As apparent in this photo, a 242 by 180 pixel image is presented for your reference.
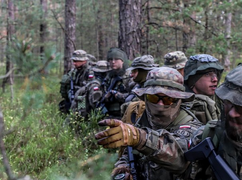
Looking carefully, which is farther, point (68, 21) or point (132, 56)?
point (68, 21)

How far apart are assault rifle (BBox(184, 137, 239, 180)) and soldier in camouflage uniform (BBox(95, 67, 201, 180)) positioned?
0.52ft

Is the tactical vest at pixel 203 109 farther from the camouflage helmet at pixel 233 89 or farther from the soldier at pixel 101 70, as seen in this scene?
the soldier at pixel 101 70

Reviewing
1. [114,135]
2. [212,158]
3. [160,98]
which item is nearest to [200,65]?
[160,98]

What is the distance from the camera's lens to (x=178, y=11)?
25.5 feet

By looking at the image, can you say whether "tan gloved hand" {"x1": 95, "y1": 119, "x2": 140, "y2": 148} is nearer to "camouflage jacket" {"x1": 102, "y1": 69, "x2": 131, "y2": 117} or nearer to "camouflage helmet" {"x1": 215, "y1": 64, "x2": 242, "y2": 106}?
"camouflage helmet" {"x1": 215, "y1": 64, "x2": 242, "y2": 106}

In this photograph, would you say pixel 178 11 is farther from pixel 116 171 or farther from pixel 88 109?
pixel 116 171

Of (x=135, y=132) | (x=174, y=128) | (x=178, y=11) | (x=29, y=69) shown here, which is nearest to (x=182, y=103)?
(x=174, y=128)

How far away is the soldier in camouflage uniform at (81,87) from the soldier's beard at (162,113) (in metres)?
3.71

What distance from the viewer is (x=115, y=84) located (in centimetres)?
579

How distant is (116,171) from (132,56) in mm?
4613

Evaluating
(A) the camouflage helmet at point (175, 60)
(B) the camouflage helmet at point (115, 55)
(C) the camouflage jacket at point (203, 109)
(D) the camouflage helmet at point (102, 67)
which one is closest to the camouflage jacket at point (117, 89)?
(B) the camouflage helmet at point (115, 55)

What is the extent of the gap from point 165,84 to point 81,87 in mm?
4778

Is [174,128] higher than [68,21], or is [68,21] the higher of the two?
[68,21]

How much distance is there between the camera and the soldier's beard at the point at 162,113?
2.34m
